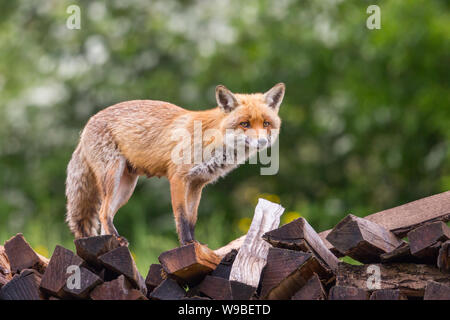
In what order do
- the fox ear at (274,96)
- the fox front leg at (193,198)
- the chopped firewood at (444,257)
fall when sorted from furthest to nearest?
the fox ear at (274,96)
the fox front leg at (193,198)
the chopped firewood at (444,257)

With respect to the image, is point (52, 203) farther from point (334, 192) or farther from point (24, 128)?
point (334, 192)

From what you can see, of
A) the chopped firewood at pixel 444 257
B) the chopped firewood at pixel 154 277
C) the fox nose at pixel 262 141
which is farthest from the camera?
the fox nose at pixel 262 141

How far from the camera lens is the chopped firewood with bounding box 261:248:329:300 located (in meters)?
3.11

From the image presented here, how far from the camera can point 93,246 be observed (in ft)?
10.5

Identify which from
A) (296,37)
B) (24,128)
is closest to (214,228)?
(296,37)

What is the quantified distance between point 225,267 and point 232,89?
6379mm

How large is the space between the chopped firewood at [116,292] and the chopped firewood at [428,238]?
4.85 ft

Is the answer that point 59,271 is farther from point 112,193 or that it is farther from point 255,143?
point 255,143

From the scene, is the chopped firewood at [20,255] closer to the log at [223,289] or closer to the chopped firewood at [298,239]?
the log at [223,289]

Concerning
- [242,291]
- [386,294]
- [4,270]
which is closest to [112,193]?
[4,270]

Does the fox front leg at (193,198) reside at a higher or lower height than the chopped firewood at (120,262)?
higher

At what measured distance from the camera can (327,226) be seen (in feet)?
28.0

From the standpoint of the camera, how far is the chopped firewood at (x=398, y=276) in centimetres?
318

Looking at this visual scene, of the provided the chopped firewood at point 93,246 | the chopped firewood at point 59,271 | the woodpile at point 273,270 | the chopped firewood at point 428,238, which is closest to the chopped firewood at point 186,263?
the woodpile at point 273,270
